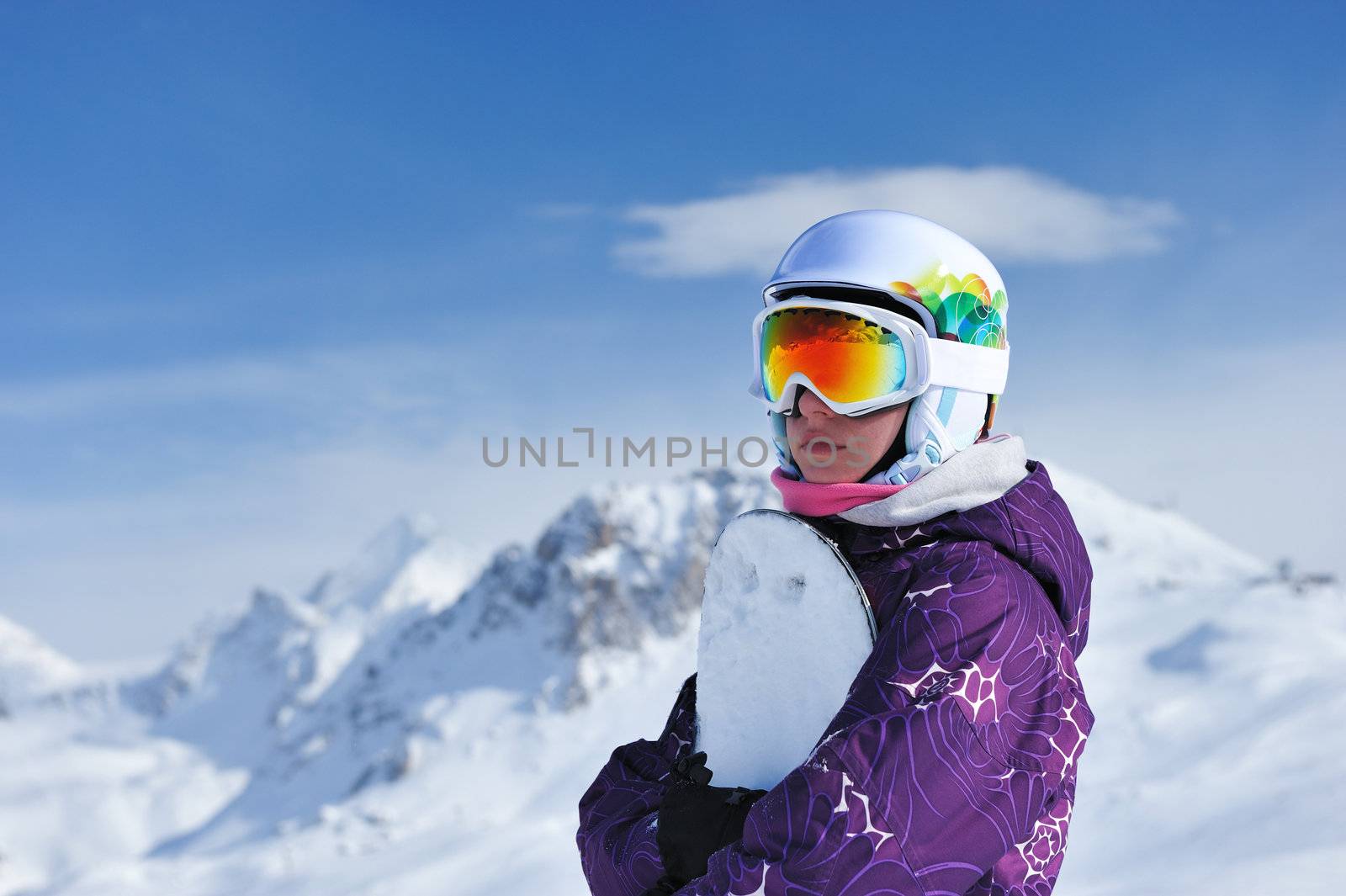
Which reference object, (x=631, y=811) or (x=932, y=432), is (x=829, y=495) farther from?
(x=631, y=811)

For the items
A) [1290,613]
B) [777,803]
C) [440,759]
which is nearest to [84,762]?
[440,759]

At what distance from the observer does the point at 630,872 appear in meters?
2.65

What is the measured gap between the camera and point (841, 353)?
108 inches

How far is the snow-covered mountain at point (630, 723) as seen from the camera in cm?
1310

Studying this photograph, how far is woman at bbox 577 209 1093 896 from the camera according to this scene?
214 centimetres

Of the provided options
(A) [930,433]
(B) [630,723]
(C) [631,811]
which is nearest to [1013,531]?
(A) [930,433]

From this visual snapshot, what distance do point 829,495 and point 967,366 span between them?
51 cm

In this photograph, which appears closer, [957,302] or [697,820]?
[697,820]

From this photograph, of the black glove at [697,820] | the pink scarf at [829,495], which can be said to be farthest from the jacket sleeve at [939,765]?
the pink scarf at [829,495]

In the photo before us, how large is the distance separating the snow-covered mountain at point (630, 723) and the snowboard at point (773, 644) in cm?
557

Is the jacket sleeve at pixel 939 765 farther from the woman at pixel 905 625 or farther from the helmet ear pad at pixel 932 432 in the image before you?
the helmet ear pad at pixel 932 432

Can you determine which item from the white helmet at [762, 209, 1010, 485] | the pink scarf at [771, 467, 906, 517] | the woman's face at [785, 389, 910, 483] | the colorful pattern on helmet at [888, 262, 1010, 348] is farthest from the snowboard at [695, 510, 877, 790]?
the colorful pattern on helmet at [888, 262, 1010, 348]

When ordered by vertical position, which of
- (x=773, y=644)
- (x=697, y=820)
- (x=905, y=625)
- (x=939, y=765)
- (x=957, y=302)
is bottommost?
(x=697, y=820)

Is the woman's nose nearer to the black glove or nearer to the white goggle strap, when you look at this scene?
the white goggle strap
